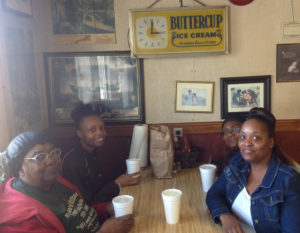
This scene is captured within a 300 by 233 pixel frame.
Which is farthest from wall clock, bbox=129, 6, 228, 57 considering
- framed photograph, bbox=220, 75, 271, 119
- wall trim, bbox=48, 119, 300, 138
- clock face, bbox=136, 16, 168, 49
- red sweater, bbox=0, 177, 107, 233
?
red sweater, bbox=0, 177, 107, 233

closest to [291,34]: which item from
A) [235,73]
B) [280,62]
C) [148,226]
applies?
[280,62]

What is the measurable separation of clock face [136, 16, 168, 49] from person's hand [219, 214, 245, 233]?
1506 millimetres

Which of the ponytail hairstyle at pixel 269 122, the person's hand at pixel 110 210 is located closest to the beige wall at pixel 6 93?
the person's hand at pixel 110 210

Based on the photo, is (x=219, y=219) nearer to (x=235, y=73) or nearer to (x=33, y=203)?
(x=33, y=203)

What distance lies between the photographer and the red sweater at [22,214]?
42.4 inches

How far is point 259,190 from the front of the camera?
4.29 feet

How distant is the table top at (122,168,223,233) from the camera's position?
1.32m

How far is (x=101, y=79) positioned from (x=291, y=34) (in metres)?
1.69

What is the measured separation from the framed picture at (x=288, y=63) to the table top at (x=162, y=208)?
117cm

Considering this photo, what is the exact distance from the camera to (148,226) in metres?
1.35

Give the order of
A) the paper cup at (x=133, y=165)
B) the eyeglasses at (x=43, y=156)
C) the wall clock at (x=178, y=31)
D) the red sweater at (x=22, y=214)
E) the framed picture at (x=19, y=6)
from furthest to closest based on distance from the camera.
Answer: the wall clock at (x=178, y=31), the paper cup at (x=133, y=165), the framed picture at (x=19, y=6), the eyeglasses at (x=43, y=156), the red sweater at (x=22, y=214)

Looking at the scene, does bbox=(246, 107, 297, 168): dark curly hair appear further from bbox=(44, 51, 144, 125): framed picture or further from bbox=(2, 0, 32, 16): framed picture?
bbox=(2, 0, 32, 16): framed picture

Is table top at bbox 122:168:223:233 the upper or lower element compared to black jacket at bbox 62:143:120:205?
lower

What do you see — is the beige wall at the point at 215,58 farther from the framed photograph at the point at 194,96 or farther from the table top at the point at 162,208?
the table top at the point at 162,208
